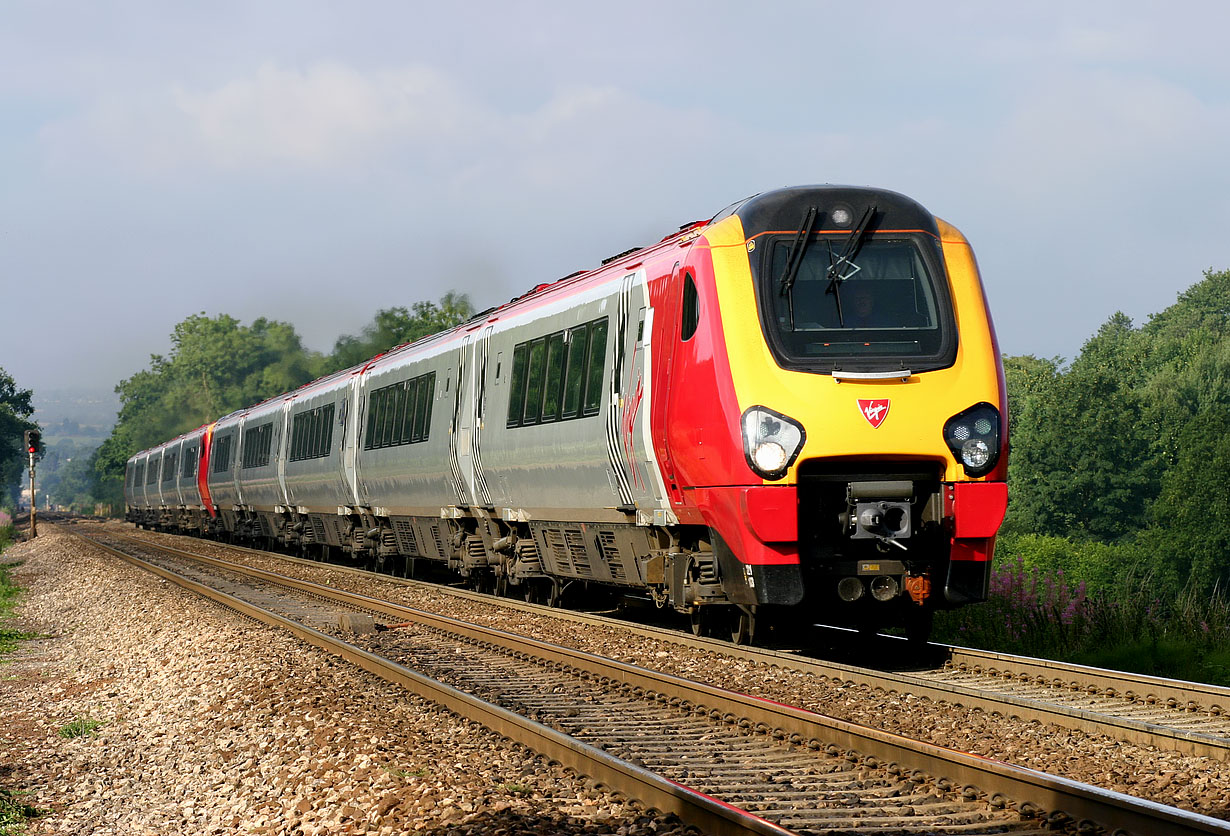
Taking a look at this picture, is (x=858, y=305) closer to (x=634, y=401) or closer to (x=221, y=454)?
(x=634, y=401)

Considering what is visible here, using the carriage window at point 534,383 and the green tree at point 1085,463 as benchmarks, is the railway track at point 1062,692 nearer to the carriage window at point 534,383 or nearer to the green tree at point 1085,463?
the carriage window at point 534,383

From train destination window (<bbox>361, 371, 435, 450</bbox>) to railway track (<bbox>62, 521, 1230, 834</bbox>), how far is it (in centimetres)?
759

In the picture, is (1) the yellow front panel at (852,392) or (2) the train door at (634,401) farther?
(2) the train door at (634,401)

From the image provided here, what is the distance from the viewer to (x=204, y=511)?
4359 cm

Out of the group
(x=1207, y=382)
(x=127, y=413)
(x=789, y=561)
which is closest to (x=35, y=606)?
(x=789, y=561)

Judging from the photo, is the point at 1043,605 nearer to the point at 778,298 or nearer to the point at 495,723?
the point at 778,298

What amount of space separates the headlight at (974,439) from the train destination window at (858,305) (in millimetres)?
435

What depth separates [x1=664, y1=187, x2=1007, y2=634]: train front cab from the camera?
9773mm

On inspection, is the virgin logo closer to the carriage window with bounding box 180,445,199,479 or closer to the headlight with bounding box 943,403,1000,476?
the headlight with bounding box 943,403,1000,476

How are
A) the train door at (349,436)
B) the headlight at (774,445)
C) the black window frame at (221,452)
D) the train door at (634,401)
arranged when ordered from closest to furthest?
the headlight at (774,445) → the train door at (634,401) → the train door at (349,436) → the black window frame at (221,452)

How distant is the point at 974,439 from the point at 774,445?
1513 millimetres

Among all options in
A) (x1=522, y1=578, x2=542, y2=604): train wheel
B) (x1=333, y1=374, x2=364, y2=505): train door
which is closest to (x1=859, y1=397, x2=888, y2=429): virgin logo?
(x1=522, y1=578, x2=542, y2=604): train wheel

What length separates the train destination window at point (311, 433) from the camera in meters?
25.7

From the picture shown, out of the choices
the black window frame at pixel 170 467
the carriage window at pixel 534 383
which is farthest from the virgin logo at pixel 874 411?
the black window frame at pixel 170 467
